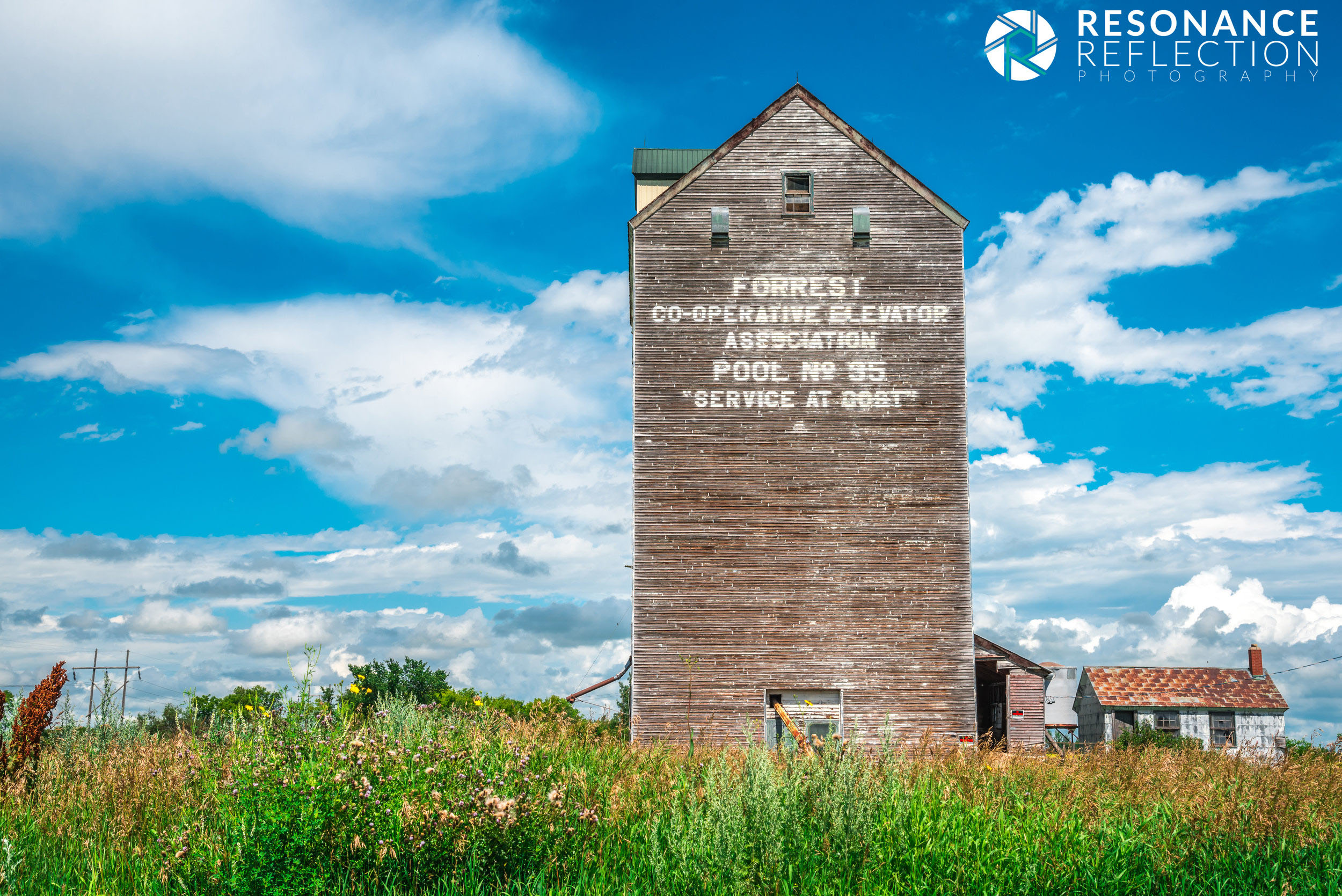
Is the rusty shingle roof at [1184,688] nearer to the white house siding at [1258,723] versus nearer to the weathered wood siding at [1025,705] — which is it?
the white house siding at [1258,723]

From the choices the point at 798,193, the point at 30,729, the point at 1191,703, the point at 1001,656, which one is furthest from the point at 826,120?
the point at 1191,703

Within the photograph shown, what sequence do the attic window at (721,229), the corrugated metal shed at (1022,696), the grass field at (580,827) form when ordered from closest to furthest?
the grass field at (580,827), the attic window at (721,229), the corrugated metal shed at (1022,696)

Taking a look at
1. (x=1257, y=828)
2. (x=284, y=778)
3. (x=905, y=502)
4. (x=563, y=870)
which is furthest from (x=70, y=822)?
(x=905, y=502)

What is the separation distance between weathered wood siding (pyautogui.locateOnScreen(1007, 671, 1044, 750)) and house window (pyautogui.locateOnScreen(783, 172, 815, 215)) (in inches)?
562

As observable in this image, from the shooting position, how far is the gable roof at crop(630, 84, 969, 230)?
24.3m

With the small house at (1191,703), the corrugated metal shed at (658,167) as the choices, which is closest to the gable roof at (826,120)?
the corrugated metal shed at (658,167)

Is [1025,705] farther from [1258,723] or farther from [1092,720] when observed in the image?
[1258,723]

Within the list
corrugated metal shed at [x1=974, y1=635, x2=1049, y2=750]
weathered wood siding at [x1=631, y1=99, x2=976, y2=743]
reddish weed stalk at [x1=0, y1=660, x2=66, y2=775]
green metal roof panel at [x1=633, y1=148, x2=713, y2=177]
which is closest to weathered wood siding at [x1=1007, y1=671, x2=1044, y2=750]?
corrugated metal shed at [x1=974, y1=635, x2=1049, y2=750]

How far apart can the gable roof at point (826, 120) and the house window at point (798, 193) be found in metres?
1.52

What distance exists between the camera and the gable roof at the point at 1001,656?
2719 cm

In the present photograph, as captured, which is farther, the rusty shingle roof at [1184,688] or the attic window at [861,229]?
the rusty shingle roof at [1184,688]

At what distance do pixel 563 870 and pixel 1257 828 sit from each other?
6.07 meters

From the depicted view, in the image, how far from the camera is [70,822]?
9148mm

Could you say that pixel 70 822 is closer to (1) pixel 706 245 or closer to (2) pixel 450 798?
(2) pixel 450 798
